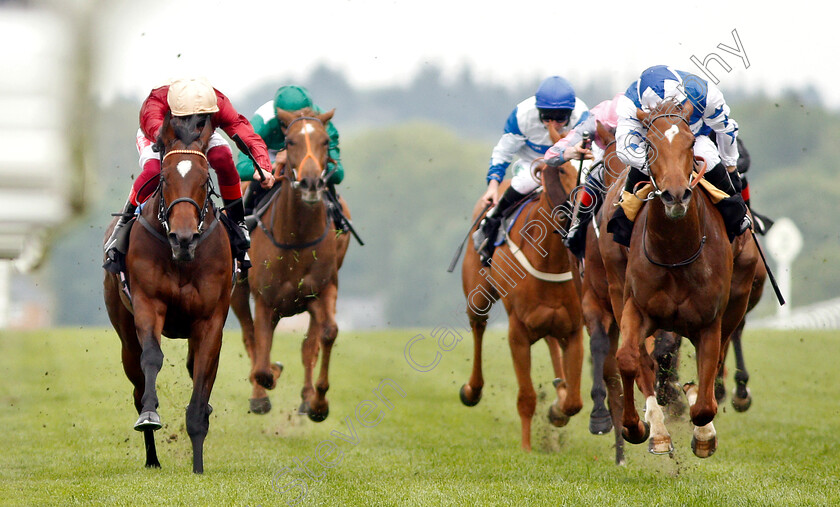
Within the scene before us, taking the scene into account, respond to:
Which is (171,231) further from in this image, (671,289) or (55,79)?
(55,79)

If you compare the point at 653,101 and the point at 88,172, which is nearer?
the point at 88,172

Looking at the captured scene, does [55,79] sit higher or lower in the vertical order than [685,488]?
higher

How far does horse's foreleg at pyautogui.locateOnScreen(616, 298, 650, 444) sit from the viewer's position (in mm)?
5820

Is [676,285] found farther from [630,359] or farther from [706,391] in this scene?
[706,391]

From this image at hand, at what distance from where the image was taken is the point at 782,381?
1358 centimetres

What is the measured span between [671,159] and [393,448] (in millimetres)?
4109

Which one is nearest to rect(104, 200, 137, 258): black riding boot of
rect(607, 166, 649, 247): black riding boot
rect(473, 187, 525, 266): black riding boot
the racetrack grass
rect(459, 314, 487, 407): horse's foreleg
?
the racetrack grass

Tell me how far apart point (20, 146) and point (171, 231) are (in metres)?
4.29

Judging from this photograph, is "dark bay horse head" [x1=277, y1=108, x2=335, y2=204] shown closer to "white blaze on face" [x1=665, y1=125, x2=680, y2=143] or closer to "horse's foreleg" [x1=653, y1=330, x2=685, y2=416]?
"horse's foreleg" [x1=653, y1=330, x2=685, y2=416]

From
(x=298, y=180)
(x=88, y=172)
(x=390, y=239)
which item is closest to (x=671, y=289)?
(x=298, y=180)

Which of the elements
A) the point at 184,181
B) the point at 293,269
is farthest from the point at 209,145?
the point at 293,269

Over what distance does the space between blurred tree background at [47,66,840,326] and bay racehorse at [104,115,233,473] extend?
27774 millimetres

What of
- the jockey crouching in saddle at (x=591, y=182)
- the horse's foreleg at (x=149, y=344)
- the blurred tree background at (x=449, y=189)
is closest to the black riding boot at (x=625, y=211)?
the jockey crouching in saddle at (x=591, y=182)

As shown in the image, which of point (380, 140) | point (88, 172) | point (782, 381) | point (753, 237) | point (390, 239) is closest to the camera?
point (88, 172)
